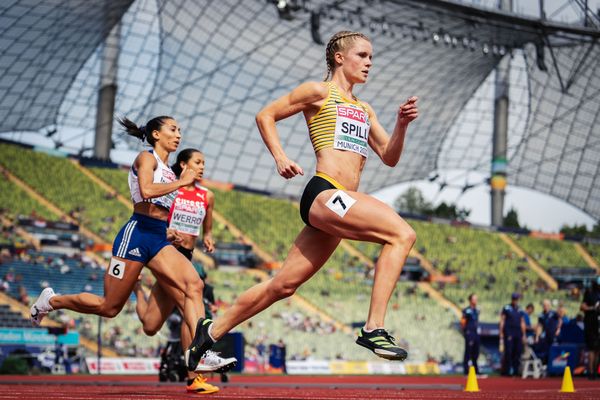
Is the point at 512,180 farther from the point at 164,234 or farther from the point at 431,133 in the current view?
the point at 164,234

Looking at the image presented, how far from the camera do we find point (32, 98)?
44469mm

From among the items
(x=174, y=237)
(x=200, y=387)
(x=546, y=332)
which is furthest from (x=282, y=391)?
(x=546, y=332)

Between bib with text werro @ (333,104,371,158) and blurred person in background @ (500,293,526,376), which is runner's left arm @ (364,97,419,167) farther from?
blurred person in background @ (500,293,526,376)

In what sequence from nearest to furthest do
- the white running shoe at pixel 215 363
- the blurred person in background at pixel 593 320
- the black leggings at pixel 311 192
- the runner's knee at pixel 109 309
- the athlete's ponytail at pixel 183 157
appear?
the black leggings at pixel 311 192 → the white running shoe at pixel 215 363 → the runner's knee at pixel 109 309 → the athlete's ponytail at pixel 183 157 → the blurred person in background at pixel 593 320

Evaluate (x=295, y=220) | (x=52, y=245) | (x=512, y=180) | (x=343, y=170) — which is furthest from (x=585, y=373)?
(x=512, y=180)

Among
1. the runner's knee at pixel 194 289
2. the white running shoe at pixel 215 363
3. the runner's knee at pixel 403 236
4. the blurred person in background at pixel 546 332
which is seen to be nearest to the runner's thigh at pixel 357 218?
the runner's knee at pixel 403 236

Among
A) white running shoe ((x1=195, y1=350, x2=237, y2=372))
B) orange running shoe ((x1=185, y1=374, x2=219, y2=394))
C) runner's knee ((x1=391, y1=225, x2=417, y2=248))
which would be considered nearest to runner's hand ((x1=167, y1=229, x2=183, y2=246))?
orange running shoe ((x1=185, y1=374, x2=219, y2=394))

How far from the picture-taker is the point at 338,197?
5840 millimetres

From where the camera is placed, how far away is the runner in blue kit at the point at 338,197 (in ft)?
18.8

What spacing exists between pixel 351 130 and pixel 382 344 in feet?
5.06

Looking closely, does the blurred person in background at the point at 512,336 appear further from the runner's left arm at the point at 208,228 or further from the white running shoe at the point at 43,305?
the white running shoe at the point at 43,305

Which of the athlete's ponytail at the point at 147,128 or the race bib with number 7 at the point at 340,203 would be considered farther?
the athlete's ponytail at the point at 147,128

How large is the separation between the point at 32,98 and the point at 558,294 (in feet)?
87.4

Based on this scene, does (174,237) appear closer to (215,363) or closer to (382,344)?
(215,363)
